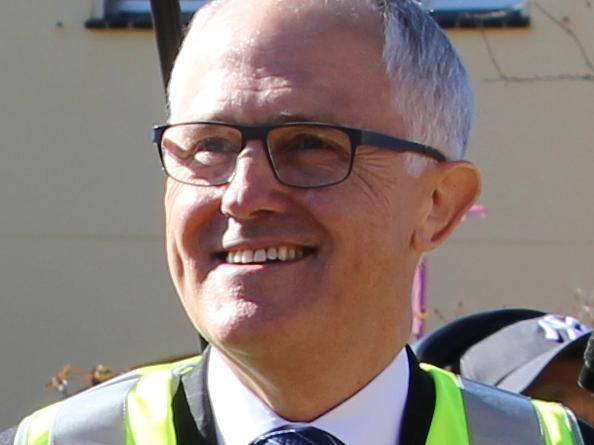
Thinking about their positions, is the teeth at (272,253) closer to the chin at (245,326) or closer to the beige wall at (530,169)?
the chin at (245,326)

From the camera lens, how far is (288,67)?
7.27 ft

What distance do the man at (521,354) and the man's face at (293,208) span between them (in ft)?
3.52

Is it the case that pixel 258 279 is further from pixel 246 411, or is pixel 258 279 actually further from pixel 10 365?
pixel 10 365

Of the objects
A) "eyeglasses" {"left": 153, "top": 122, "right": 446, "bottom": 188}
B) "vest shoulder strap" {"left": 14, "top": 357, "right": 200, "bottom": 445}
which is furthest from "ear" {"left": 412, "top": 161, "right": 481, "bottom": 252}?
"vest shoulder strap" {"left": 14, "top": 357, "right": 200, "bottom": 445}

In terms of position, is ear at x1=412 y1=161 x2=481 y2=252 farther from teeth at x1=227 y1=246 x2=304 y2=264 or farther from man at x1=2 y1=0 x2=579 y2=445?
teeth at x1=227 y1=246 x2=304 y2=264

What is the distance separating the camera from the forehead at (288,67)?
2.20 m

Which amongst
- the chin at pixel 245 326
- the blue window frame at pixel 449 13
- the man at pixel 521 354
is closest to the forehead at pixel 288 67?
the chin at pixel 245 326

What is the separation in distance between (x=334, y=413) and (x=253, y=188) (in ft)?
1.27

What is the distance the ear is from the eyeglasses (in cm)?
13

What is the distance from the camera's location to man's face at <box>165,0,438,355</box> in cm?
215

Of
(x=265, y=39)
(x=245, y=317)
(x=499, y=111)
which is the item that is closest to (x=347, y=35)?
(x=265, y=39)

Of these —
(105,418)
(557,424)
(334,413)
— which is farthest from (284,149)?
(557,424)

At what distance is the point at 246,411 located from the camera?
2.31 meters

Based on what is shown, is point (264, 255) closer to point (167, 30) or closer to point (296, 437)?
point (296, 437)
